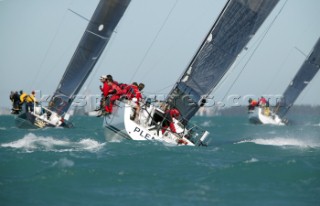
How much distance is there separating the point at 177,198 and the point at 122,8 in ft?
46.0

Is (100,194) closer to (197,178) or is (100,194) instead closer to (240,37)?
(197,178)

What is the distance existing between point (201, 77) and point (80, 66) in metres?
8.35

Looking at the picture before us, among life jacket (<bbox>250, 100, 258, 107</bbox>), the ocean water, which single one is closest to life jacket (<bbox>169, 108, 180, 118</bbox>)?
the ocean water

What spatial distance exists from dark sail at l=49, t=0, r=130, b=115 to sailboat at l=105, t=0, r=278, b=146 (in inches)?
221

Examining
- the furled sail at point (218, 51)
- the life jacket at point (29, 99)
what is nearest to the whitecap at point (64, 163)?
the furled sail at point (218, 51)

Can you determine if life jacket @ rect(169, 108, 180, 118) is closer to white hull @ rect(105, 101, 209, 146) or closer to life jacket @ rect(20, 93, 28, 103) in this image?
white hull @ rect(105, 101, 209, 146)

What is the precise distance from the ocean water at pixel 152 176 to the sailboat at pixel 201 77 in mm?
1166

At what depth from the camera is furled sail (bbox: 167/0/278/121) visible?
18.1 m

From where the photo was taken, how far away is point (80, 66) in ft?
84.1

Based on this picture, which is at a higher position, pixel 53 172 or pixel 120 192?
pixel 120 192

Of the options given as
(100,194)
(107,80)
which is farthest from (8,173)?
(107,80)

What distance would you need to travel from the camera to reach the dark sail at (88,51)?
23.2 meters

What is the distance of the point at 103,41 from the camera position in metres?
24.7

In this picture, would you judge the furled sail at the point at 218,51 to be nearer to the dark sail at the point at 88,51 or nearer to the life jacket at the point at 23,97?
the dark sail at the point at 88,51
